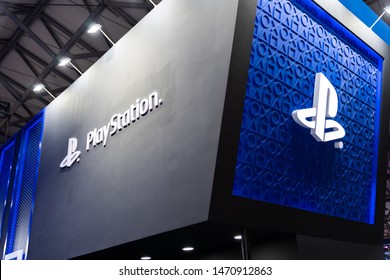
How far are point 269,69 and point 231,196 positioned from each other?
5.61ft

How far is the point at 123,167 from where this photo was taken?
741cm

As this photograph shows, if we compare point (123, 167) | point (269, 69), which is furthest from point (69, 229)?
point (269, 69)

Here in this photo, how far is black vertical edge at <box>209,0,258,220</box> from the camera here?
5555 millimetres

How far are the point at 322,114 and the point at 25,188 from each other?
732 cm

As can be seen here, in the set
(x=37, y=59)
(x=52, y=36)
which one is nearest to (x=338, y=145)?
(x=52, y=36)

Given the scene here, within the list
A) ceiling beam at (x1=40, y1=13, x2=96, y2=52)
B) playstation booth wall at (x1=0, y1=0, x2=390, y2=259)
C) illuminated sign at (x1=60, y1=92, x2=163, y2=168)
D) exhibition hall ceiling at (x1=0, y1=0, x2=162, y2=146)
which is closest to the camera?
playstation booth wall at (x1=0, y1=0, x2=390, y2=259)

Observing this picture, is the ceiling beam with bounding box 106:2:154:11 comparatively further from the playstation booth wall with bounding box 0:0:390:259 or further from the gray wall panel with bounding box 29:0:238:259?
the playstation booth wall with bounding box 0:0:390:259

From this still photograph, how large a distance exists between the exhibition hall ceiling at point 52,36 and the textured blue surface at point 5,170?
246 cm

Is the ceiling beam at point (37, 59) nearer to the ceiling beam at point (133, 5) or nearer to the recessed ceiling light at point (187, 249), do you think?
the ceiling beam at point (133, 5)

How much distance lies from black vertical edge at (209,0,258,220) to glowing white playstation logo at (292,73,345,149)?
942 millimetres

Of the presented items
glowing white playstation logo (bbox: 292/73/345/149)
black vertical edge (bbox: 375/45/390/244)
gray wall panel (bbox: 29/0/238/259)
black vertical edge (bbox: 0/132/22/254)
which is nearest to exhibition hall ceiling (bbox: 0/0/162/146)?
black vertical edge (bbox: 0/132/22/254)
